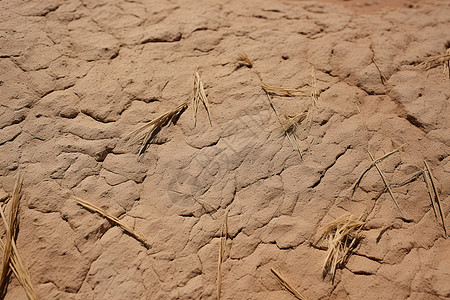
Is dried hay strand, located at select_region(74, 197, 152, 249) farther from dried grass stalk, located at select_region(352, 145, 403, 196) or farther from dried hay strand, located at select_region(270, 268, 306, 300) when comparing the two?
dried grass stalk, located at select_region(352, 145, 403, 196)

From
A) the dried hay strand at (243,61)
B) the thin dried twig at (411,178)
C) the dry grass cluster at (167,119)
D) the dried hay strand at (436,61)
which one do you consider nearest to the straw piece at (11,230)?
the dry grass cluster at (167,119)

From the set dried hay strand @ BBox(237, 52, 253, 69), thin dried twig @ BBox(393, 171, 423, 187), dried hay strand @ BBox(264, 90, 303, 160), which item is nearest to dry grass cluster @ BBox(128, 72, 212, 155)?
dried hay strand @ BBox(237, 52, 253, 69)

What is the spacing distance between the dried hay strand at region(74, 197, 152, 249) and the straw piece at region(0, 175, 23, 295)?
0.94 ft

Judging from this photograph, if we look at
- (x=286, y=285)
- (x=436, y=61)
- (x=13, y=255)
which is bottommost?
(x=286, y=285)

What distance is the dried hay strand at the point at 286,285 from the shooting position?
61.9 inches

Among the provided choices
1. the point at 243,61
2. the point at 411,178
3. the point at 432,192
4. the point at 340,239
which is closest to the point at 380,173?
the point at 411,178

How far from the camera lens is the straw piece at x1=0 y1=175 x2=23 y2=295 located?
5.03ft

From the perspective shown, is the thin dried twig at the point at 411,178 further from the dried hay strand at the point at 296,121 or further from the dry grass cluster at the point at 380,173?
the dried hay strand at the point at 296,121

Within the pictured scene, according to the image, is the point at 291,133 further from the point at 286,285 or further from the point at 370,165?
the point at 286,285

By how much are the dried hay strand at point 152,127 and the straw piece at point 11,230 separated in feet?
1.99

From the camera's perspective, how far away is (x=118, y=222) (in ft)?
5.50

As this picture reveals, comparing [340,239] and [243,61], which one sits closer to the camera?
[340,239]

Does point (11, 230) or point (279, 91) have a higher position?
point (279, 91)

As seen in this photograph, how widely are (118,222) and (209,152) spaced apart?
Result: 590 mm
